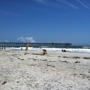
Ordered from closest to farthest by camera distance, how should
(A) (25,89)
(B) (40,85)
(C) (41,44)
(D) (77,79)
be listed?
(A) (25,89), (B) (40,85), (D) (77,79), (C) (41,44)

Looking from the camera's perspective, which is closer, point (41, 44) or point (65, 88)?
point (65, 88)

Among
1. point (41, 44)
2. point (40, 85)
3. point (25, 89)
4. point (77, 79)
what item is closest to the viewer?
point (25, 89)

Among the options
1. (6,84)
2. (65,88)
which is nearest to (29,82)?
(6,84)

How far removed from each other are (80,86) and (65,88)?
0.68 metres

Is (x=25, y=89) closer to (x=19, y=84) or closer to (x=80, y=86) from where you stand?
(x=19, y=84)

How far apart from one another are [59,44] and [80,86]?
9215 centimetres

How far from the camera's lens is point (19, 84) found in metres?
6.59

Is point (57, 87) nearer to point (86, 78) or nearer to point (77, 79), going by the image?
point (77, 79)

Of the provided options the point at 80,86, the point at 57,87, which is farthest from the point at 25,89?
the point at 80,86

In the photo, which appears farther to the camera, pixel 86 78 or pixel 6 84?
pixel 86 78

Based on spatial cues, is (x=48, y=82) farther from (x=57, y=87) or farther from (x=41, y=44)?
(x=41, y=44)

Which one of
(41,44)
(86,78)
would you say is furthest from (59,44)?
(86,78)

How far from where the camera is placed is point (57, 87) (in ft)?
21.5

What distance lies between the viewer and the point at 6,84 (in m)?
6.50
